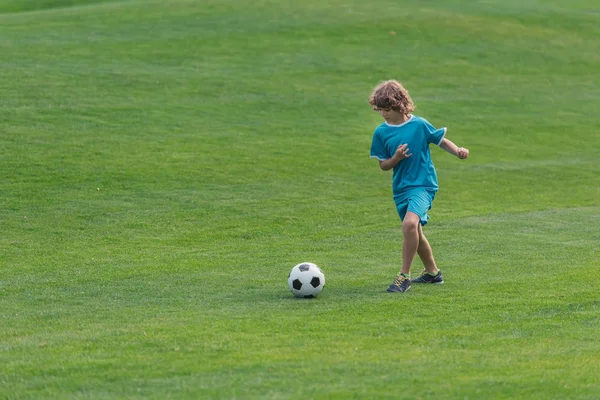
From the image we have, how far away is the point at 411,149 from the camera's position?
9281mm

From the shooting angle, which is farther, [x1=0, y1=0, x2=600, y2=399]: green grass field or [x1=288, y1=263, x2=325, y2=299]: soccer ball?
[x1=288, y1=263, x2=325, y2=299]: soccer ball

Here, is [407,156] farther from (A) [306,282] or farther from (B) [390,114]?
(A) [306,282]

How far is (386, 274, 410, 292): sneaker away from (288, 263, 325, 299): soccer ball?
2.51 ft

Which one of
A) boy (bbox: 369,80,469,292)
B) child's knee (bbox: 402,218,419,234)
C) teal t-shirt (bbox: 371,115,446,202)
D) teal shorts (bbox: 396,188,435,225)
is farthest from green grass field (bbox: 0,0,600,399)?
teal t-shirt (bbox: 371,115,446,202)

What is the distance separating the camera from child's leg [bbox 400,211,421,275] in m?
9.07

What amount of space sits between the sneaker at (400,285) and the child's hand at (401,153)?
1.17m

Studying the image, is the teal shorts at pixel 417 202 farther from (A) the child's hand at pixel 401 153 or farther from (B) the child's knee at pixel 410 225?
(A) the child's hand at pixel 401 153

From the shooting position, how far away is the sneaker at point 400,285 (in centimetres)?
909

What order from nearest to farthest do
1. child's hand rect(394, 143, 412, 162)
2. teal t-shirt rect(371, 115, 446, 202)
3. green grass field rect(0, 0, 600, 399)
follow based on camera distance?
Result: green grass field rect(0, 0, 600, 399) < child's hand rect(394, 143, 412, 162) < teal t-shirt rect(371, 115, 446, 202)

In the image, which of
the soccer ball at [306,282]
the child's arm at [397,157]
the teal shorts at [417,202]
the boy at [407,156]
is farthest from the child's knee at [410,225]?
the soccer ball at [306,282]

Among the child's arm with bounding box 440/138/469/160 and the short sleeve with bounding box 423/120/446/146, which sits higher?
the short sleeve with bounding box 423/120/446/146

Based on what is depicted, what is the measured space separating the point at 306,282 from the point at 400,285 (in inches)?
40.5

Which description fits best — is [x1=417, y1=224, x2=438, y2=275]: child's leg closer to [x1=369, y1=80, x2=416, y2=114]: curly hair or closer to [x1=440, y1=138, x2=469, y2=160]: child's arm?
[x1=440, y1=138, x2=469, y2=160]: child's arm

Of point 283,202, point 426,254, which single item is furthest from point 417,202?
point 283,202
